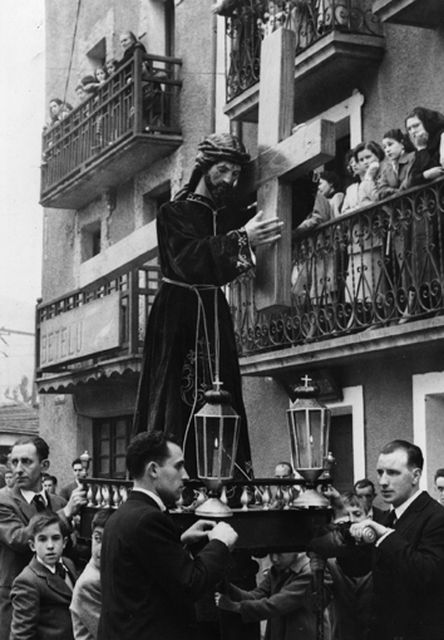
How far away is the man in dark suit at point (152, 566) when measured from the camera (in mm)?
4543

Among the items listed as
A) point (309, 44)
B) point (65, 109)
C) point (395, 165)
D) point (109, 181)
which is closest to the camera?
point (395, 165)

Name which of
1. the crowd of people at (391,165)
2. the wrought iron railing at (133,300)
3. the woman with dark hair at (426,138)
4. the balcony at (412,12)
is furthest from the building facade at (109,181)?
the woman with dark hair at (426,138)

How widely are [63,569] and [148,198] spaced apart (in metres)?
11.6

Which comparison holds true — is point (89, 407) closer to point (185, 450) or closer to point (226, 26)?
point (226, 26)

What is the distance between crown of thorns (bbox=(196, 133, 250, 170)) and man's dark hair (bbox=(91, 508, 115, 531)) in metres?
1.73

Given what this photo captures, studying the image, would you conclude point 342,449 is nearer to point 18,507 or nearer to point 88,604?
point 18,507

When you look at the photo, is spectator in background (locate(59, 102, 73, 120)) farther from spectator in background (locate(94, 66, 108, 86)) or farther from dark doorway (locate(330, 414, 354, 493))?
dark doorway (locate(330, 414, 354, 493))

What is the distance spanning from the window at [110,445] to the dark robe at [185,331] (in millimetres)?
12414

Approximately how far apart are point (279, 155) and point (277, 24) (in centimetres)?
807

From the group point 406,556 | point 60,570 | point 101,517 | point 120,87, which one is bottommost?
point 60,570

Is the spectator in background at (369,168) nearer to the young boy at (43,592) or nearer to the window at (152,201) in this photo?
the young boy at (43,592)

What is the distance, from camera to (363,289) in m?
11.2

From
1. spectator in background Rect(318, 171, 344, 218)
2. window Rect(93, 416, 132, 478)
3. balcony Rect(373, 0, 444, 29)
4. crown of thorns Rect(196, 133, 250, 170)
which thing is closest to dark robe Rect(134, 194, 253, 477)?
crown of thorns Rect(196, 133, 250, 170)

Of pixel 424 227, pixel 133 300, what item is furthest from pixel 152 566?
pixel 133 300
